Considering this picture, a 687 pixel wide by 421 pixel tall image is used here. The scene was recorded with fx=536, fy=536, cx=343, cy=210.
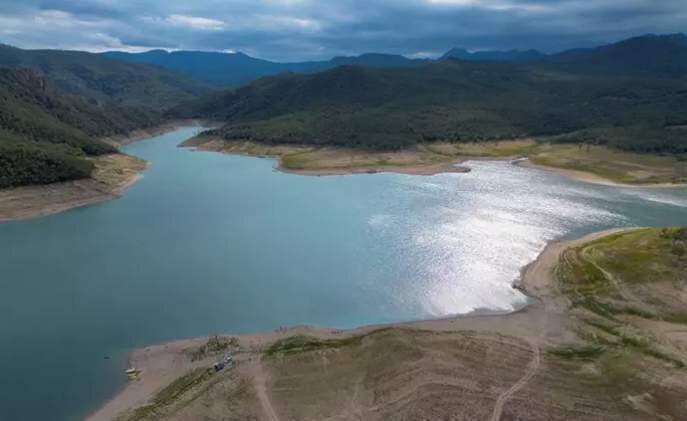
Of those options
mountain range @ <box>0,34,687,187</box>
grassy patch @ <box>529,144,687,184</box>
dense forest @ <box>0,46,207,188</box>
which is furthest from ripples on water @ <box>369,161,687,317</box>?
dense forest @ <box>0,46,207,188</box>

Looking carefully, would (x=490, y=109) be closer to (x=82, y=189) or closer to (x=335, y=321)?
(x=82, y=189)

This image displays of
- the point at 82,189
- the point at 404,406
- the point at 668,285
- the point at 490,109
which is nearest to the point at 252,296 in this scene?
the point at 404,406

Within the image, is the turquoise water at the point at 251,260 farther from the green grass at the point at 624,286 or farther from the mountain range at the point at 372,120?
the mountain range at the point at 372,120

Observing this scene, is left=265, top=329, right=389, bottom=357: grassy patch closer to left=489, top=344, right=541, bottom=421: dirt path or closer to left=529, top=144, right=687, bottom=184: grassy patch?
left=489, top=344, right=541, bottom=421: dirt path

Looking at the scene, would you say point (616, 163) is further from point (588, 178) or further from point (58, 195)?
point (58, 195)

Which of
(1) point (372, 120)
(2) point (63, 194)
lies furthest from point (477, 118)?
(2) point (63, 194)

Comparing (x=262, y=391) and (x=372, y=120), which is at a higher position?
(x=372, y=120)

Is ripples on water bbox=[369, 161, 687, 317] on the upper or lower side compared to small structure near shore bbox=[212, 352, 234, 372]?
upper
